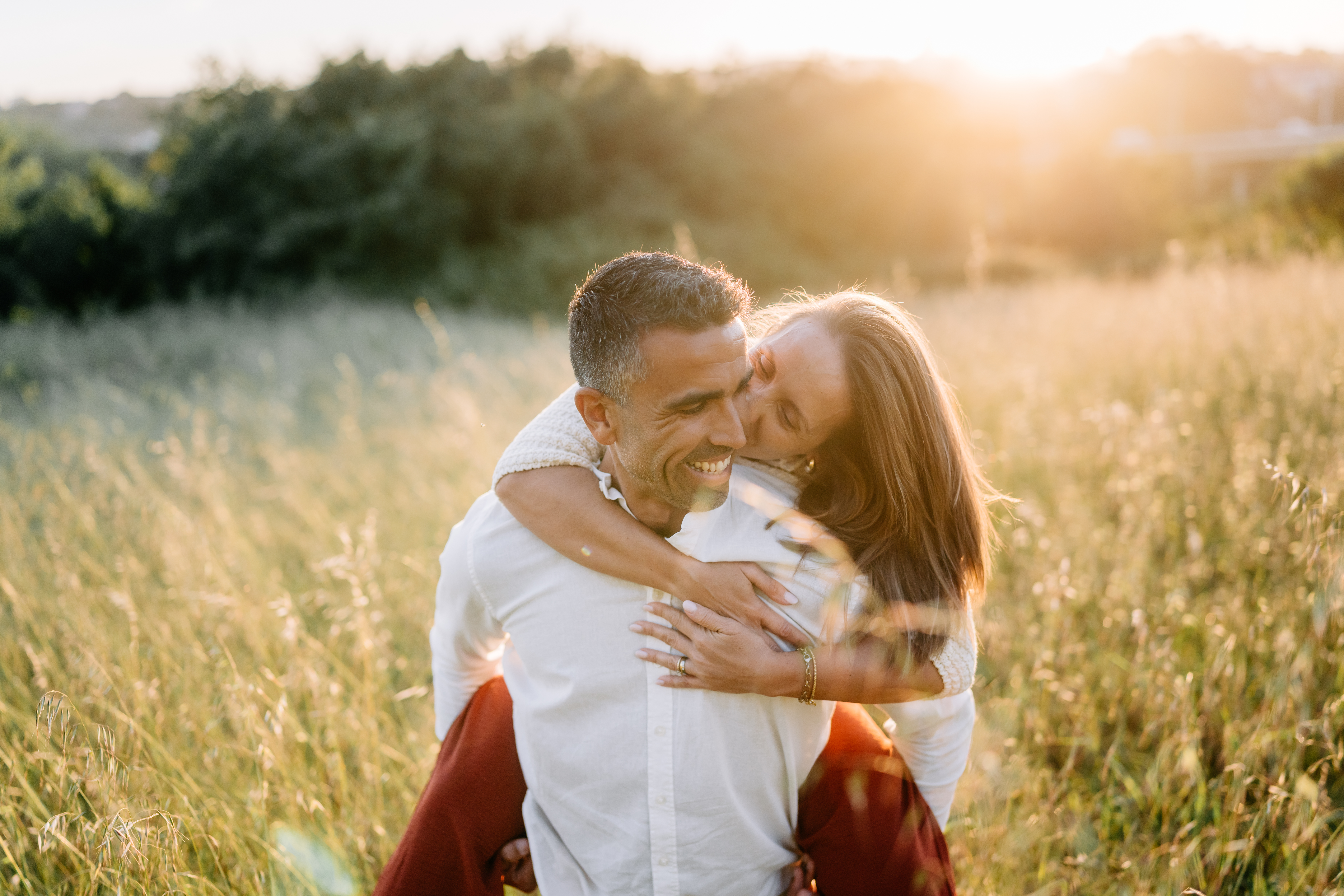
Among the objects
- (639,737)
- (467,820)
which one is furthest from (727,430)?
(467,820)

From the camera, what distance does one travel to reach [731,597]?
5.60ft

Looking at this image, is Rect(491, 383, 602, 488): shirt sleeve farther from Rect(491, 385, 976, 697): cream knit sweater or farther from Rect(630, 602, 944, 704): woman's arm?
Rect(630, 602, 944, 704): woman's arm

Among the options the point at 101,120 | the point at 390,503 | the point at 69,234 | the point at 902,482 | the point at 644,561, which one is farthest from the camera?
the point at 101,120

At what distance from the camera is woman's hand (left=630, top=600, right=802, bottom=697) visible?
63.8 inches

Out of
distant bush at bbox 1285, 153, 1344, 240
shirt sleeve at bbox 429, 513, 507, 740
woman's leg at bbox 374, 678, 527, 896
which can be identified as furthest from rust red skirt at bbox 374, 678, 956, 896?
distant bush at bbox 1285, 153, 1344, 240

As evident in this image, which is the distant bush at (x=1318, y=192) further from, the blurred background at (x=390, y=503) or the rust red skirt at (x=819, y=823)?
the rust red skirt at (x=819, y=823)

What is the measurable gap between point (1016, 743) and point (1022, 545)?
4.14 feet

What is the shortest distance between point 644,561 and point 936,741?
839 mm

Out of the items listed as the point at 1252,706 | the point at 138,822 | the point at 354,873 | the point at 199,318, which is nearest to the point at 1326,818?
the point at 1252,706

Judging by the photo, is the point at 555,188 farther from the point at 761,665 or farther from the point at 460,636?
the point at 761,665

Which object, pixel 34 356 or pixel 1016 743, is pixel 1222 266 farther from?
pixel 34 356

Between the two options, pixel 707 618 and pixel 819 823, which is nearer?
pixel 707 618

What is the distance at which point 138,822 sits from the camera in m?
1.68

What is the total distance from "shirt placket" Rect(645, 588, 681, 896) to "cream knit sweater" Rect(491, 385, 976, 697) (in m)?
0.54
